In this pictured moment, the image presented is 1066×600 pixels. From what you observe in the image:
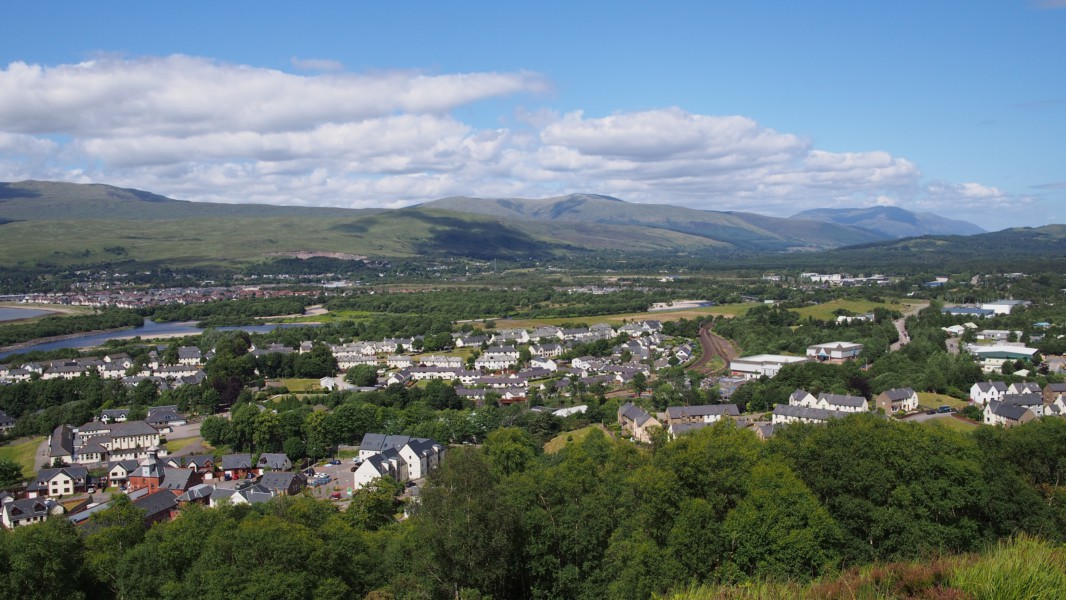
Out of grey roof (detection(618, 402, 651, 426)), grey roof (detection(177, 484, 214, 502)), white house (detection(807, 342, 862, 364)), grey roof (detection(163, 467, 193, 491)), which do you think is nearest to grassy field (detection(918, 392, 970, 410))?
white house (detection(807, 342, 862, 364))

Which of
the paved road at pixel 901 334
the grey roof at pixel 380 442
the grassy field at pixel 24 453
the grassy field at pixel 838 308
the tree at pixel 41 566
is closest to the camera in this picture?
the tree at pixel 41 566

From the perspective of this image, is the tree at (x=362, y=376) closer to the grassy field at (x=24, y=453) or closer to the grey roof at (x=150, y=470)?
the grassy field at (x=24, y=453)

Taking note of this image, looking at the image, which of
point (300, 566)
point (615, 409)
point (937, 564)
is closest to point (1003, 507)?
point (937, 564)

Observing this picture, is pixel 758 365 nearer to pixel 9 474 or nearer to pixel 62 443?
pixel 62 443

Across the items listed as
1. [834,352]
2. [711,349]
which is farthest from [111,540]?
[711,349]

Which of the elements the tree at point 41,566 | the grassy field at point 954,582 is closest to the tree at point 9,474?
the tree at point 41,566

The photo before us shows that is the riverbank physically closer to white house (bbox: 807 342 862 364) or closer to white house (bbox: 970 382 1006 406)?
white house (bbox: 807 342 862 364)
